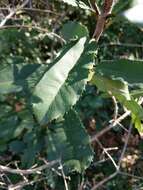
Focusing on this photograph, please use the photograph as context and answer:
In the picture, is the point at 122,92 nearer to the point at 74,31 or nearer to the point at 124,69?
the point at 124,69

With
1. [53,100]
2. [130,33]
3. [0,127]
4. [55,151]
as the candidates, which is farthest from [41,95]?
[130,33]

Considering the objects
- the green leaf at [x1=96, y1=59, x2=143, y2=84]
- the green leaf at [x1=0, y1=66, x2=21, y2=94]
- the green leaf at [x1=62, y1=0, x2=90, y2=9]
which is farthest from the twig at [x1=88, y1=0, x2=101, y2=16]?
the green leaf at [x1=0, y1=66, x2=21, y2=94]

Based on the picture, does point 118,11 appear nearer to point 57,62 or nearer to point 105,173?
point 57,62

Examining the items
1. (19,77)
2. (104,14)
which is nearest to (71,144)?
(19,77)

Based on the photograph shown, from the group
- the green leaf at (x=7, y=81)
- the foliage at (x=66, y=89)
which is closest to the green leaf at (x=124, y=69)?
the foliage at (x=66, y=89)

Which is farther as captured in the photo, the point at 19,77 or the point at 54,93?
the point at 19,77
